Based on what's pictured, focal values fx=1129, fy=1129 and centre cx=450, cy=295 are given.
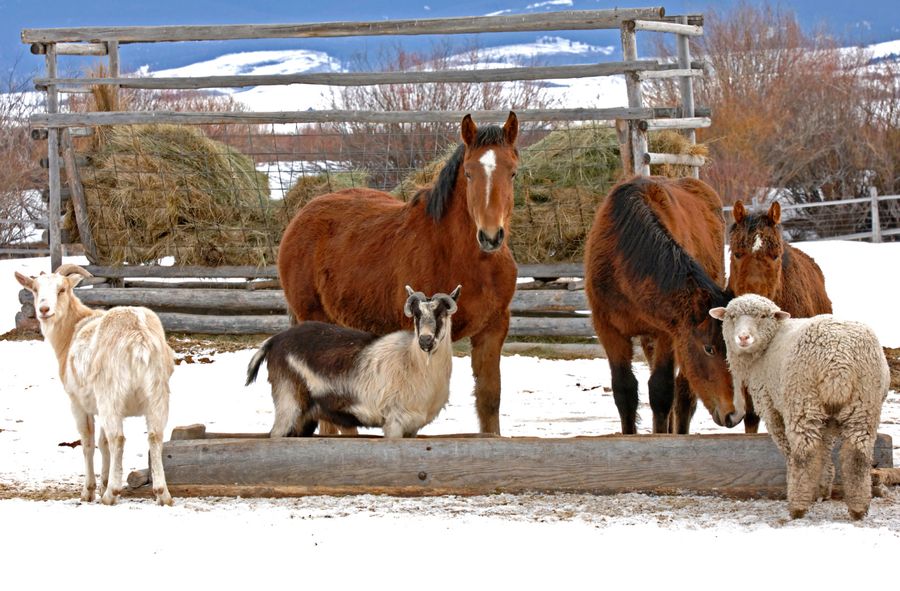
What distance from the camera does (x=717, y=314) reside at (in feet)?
19.0

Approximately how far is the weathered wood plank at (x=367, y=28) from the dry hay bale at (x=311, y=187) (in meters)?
1.62

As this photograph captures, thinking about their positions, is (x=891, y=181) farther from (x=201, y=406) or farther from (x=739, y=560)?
(x=739, y=560)

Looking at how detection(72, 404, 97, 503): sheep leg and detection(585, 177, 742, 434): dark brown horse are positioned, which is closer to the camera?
detection(72, 404, 97, 503): sheep leg

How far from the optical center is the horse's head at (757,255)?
23.1 feet

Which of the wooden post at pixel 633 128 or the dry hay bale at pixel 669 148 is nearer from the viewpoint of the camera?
the wooden post at pixel 633 128

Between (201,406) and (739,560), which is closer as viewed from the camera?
(739,560)

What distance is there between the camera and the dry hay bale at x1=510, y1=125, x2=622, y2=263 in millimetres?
12438

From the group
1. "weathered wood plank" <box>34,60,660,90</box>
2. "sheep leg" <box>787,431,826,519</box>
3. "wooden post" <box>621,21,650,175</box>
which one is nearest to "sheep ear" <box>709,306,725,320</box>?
"sheep leg" <box>787,431,826,519</box>

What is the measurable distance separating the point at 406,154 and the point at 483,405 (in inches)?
260

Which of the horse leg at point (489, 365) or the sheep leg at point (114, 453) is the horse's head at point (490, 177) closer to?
the horse leg at point (489, 365)

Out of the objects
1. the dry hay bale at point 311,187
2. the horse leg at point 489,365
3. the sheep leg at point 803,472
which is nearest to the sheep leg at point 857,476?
the sheep leg at point 803,472

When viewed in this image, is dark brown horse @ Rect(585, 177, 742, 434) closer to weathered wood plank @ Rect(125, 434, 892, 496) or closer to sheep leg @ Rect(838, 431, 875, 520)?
weathered wood plank @ Rect(125, 434, 892, 496)

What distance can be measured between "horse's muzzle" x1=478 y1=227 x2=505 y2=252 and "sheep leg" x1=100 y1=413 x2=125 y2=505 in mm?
2238

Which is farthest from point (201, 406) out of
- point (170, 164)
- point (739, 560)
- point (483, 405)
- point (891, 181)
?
point (891, 181)
